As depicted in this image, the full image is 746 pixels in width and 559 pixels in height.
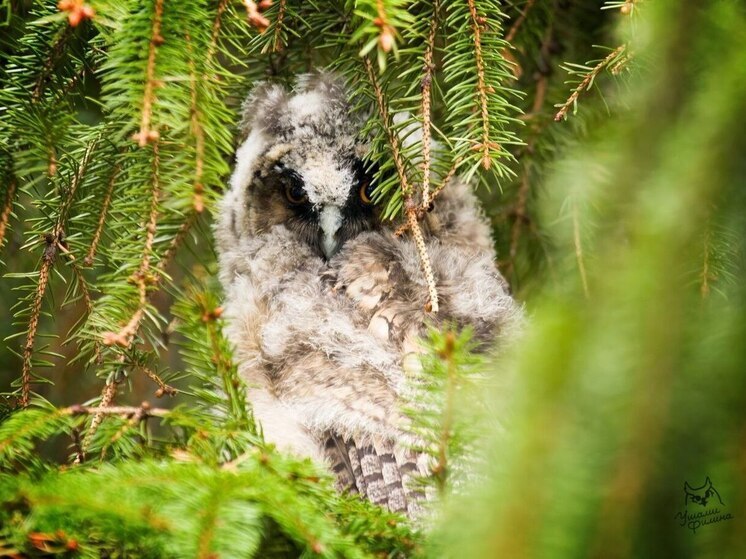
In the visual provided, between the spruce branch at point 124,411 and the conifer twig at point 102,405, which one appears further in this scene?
the conifer twig at point 102,405

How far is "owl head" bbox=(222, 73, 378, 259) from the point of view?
89.3 inches

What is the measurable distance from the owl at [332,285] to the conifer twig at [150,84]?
66 centimetres

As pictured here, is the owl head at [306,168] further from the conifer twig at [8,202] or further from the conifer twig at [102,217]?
the conifer twig at [8,202]

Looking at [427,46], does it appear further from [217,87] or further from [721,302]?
[721,302]

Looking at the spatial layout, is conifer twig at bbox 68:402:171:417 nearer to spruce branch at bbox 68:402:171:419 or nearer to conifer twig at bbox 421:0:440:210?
spruce branch at bbox 68:402:171:419

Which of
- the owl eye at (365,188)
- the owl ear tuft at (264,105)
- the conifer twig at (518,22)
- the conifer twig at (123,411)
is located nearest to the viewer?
the conifer twig at (123,411)

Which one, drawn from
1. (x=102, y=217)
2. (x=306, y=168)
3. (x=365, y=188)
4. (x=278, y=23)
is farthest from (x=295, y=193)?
(x=102, y=217)

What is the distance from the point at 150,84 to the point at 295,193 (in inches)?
41.8

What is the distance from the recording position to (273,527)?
3.83ft

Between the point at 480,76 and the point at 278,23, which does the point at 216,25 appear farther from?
the point at 480,76

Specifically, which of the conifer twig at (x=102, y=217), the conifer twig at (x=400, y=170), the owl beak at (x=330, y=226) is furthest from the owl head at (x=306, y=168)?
the conifer twig at (x=102, y=217)

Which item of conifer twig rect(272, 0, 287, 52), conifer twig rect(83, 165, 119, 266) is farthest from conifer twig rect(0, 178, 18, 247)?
conifer twig rect(272, 0, 287, 52)

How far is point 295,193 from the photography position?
7.79ft

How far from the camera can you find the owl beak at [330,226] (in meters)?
2.27
